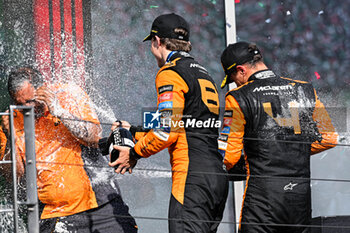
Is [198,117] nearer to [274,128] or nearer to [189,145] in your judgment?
[189,145]

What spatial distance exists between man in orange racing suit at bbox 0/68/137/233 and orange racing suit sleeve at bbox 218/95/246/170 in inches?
24.9

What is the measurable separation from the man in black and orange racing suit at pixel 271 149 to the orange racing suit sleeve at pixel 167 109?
284 mm

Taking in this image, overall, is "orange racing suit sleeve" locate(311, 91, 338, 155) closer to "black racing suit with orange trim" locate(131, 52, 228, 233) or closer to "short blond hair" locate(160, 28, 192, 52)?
"black racing suit with orange trim" locate(131, 52, 228, 233)

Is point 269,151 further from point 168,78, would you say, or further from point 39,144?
point 39,144

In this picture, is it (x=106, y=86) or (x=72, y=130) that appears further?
(x=106, y=86)

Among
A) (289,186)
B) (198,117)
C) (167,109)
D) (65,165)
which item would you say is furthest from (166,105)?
(65,165)

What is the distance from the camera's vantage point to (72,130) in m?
2.82

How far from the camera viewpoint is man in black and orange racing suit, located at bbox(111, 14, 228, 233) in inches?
91.7

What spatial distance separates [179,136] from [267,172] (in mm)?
454

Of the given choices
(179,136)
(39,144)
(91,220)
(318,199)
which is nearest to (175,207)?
(179,136)

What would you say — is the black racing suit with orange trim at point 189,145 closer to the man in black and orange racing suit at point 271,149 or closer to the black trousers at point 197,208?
the black trousers at point 197,208

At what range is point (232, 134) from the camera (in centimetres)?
249

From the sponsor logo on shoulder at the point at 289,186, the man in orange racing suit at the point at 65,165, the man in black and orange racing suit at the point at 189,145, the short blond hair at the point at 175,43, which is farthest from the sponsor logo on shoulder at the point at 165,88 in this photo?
the sponsor logo on shoulder at the point at 289,186

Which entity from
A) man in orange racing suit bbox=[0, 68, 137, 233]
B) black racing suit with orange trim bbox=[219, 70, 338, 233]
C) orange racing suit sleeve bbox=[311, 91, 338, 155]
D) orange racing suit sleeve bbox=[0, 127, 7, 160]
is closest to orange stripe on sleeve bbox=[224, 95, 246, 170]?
black racing suit with orange trim bbox=[219, 70, 338, 233]
